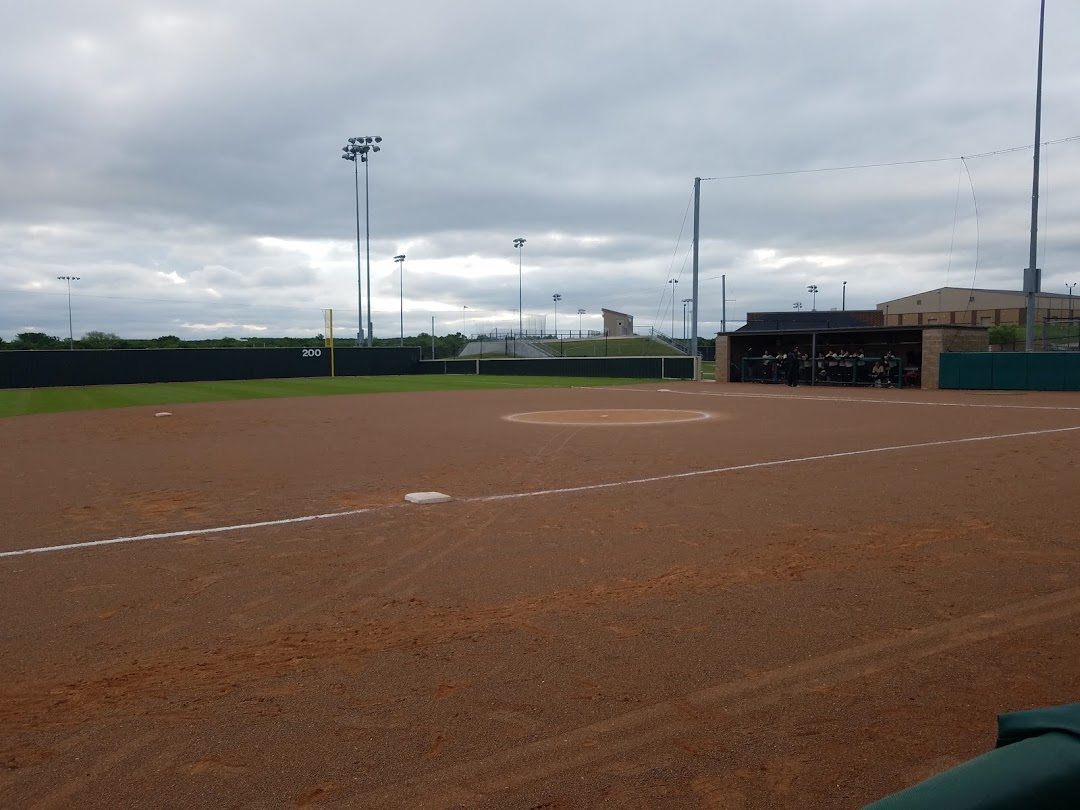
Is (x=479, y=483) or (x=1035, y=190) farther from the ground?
(x=1035, y=190)

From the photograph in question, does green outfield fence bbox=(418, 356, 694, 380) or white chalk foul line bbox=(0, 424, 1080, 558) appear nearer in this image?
white chalk foul line bbox=(0, 424, 1080, 558)

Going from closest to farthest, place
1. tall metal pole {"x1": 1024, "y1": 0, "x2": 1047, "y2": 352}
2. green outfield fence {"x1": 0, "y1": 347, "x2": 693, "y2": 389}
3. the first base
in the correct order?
the first base → tall metal pole {"x1": 1024, "y1": 0, "x2": 1047, "y2": 352} → green outfield fence {"x1": 0, "y1": 347, "x2": 693, "y2": 389}

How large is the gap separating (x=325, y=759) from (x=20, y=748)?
1414 mm

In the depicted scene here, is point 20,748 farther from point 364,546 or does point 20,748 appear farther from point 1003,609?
point 1003,609

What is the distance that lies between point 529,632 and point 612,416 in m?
16.2

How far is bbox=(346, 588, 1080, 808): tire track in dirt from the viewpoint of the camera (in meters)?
3.27

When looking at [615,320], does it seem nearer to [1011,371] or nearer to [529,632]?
[1011,371]

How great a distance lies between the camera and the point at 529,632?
5.07 m

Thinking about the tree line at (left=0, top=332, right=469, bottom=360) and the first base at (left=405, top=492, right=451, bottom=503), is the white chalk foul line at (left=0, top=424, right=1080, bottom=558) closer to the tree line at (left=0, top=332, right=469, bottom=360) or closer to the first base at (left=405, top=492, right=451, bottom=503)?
the first base at (left=405, top=492, right=451, bottom=503)

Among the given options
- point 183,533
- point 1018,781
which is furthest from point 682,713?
point 183,533

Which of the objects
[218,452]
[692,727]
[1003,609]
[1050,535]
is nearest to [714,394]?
[218,452]

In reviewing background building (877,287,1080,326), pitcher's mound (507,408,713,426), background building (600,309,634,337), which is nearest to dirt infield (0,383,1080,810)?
pitcher's mound (507,408,713,426)

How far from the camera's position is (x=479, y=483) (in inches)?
423

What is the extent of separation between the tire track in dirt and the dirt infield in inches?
0.7
